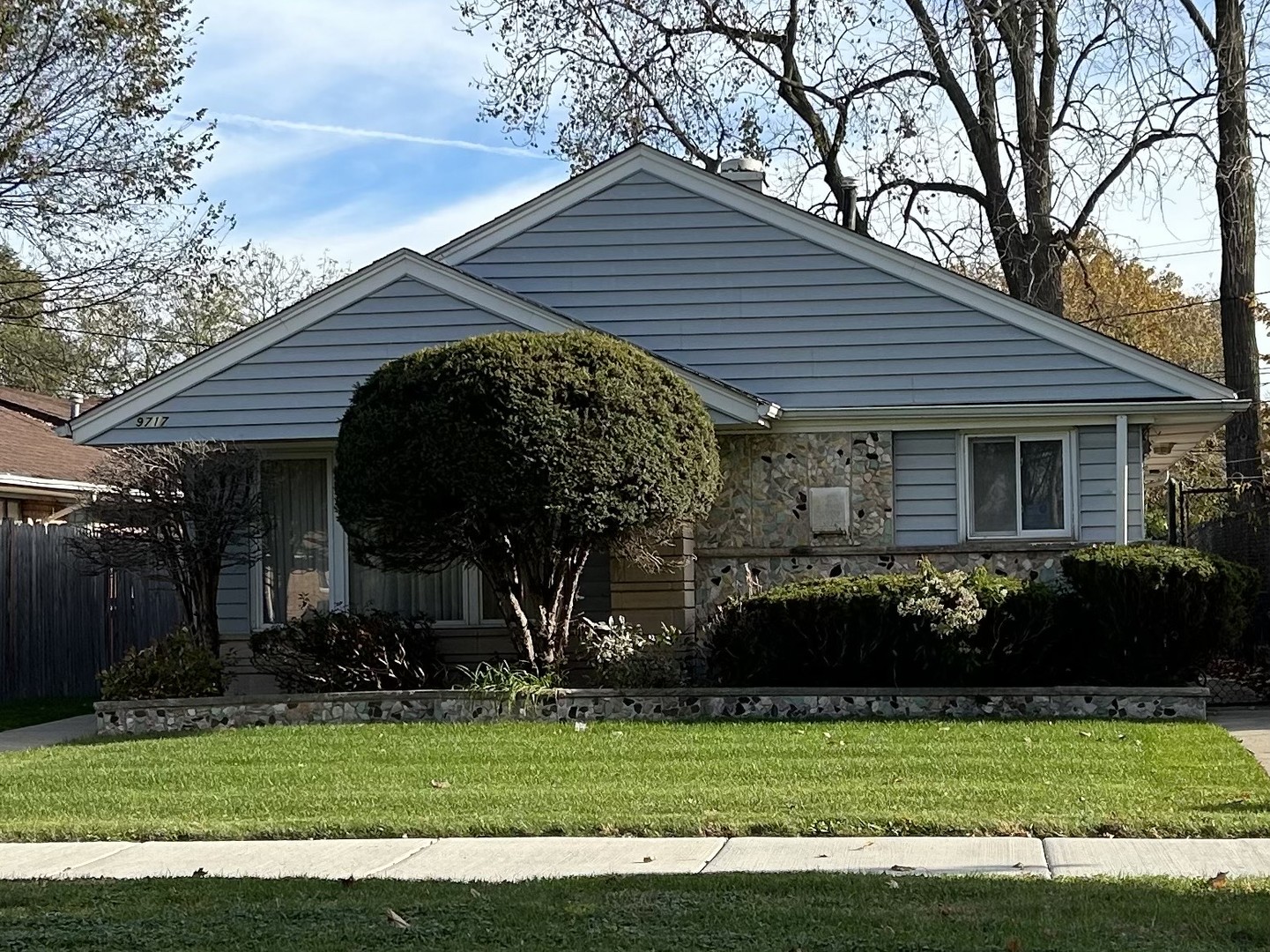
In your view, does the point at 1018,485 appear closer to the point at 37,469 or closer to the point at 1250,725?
the point at 1250,725

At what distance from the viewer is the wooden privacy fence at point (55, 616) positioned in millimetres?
18797

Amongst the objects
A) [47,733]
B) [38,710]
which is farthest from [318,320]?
[38,710]

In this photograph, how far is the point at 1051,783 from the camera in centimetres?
987

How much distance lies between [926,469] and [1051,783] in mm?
6406

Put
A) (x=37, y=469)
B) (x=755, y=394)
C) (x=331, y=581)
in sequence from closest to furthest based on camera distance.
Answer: (x=331, y=581) → (x=755, y=394) → (x=37, y=469)

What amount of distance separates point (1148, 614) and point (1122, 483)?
7.77ft

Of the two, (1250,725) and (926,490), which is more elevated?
(926,490)

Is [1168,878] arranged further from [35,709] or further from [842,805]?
[35,709]

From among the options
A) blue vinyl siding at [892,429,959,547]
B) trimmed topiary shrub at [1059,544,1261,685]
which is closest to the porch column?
blue vinyl siding at [892,429,959,547]

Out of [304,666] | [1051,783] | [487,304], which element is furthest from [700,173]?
[1051,783]

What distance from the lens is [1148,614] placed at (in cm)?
1343

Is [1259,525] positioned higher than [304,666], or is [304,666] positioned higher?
[1259,525]

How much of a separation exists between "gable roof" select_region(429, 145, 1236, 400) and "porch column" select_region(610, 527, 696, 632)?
12.1 ft

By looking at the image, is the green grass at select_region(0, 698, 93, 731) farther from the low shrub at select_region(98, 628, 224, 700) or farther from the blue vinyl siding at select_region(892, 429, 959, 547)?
the blue vinyl siding at select_region(892, 429, 959, 547)
